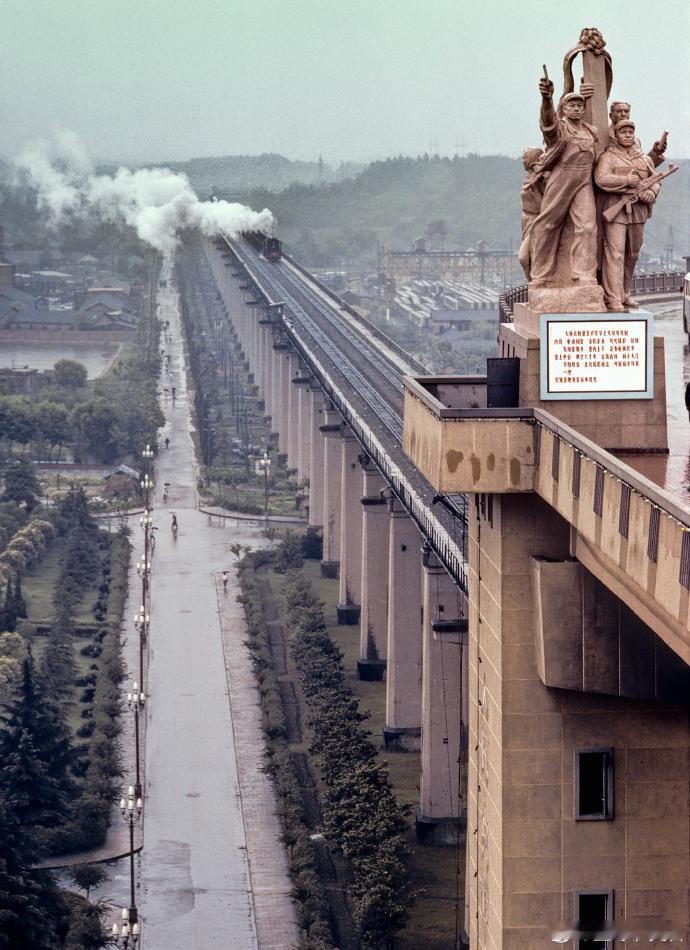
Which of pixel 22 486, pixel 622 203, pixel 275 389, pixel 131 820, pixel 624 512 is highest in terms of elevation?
pixel 622 203

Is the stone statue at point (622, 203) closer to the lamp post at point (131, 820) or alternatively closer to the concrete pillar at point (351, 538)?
the lamp post at point (131, 820)

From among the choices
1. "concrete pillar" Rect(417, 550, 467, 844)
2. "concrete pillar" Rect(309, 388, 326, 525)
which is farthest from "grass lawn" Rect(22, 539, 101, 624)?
"concrete pillar" Rect(417, 550, 467, 844)

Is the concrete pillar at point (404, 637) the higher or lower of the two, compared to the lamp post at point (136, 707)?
higher

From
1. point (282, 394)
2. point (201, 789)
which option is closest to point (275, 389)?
point (282, 394)

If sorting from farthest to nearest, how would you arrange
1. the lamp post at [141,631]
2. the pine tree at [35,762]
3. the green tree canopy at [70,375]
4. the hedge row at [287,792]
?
the green tree canopy at [70,375]
the lamp post at [141,631]
the pine tree at [35,762]
the hedge row at [287,792]

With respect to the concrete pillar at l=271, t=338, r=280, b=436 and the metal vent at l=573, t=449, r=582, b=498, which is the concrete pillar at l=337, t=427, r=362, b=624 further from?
the metal vent at l=573, t=449, r=582, b=498

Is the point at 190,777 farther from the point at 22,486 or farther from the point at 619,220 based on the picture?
the point at 22,486

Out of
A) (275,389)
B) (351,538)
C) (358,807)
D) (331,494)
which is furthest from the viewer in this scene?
(275,389)

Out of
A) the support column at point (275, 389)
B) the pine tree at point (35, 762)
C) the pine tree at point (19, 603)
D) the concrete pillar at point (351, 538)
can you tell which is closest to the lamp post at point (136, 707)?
the pine tree at point (35, 762)
